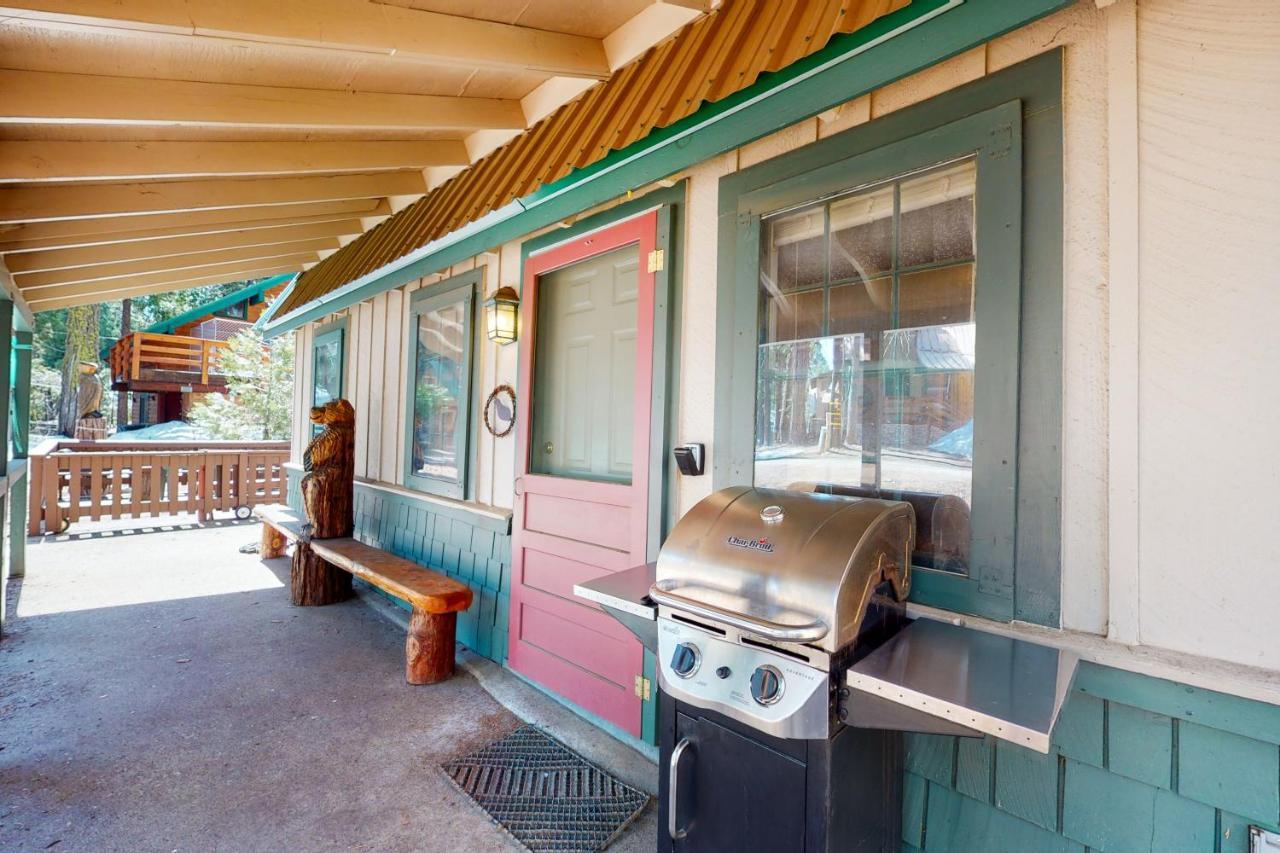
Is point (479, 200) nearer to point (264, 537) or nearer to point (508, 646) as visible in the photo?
point (508, 646)

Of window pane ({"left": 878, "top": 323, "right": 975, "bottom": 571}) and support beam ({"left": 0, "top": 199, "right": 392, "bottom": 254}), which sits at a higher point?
support beam ({"left": 0, "top": 199, "right": 392, "bottom": 254})

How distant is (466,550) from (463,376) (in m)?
1.17

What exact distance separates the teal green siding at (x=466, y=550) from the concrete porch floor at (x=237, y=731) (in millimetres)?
360

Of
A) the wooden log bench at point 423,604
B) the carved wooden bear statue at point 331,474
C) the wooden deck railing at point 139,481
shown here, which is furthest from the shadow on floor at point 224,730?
the wooden deck railing at point 139,481

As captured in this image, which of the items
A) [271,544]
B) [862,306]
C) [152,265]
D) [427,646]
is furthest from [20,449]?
[862,306]

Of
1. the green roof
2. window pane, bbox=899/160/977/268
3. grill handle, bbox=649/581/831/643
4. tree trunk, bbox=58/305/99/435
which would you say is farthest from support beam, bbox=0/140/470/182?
the green roof

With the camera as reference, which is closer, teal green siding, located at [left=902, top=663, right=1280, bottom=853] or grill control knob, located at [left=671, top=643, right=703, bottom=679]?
teal green siding, located at [left=902, top=663, right=1280, bottom=853]

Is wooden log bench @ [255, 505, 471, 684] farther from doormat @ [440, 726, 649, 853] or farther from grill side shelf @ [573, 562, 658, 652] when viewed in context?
grill side shelf @ [573, 562, 658, 652]

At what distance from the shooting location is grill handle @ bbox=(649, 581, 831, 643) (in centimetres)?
115

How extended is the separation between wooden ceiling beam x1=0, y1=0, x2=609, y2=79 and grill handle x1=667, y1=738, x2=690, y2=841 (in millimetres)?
2306

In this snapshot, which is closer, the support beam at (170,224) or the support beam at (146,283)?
the support beam at (170,224)

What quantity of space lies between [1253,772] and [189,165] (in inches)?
166

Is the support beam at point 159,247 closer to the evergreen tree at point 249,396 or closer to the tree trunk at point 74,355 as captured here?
the evergreen tree at point 249,396

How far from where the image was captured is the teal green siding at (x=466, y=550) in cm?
347
